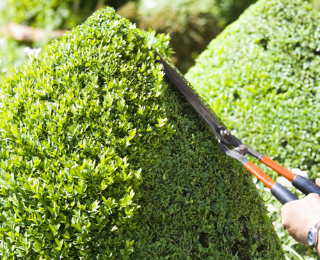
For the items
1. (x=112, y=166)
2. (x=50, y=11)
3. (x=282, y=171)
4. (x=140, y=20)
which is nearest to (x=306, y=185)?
(x=282, y=171)

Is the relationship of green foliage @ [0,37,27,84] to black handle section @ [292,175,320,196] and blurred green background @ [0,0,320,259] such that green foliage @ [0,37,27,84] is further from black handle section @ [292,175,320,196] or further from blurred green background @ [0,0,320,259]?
black handle section @ [292,175,320,196]

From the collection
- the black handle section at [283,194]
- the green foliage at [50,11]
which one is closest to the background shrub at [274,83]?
the black handle section at [283,194]

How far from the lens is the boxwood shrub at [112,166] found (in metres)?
1.50

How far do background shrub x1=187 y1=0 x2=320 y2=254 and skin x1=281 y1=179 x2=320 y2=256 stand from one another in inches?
75.6

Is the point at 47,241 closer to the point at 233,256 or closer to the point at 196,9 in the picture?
the point at 233,256

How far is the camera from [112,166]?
156cm

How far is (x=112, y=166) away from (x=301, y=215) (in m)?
0.90

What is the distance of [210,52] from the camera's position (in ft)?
13.0

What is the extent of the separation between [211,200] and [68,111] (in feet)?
3.09

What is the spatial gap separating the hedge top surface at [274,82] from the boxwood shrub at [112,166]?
1.51m

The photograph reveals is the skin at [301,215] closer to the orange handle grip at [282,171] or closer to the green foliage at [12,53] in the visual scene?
the orange handle grip at [282,171]

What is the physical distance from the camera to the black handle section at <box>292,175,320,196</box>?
67.3 inches

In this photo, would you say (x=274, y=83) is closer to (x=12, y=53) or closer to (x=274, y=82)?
(x=274, y=82)

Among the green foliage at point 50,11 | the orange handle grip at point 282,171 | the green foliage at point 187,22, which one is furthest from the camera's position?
the green foliage at point 50,11
